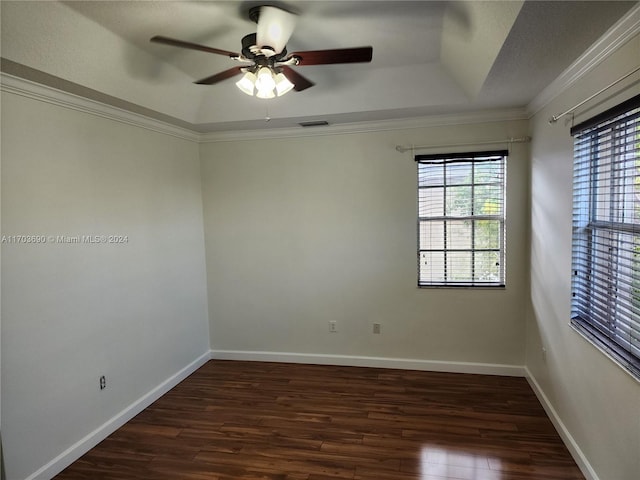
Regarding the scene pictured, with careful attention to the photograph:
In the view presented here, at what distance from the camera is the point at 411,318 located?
3729mm

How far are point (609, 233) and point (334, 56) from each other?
173cm

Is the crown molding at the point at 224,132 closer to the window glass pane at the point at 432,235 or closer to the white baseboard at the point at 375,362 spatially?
the window glass pane at the point at 432,235

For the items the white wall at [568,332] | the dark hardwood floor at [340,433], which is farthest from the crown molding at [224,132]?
the dark hardwood floor at [340,433]

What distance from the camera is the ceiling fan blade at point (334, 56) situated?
1.89 metres

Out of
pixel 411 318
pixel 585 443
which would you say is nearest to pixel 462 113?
pixel 411 318

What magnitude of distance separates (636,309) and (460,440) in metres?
1.44

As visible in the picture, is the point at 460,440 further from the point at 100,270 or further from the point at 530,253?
the point at 100,270

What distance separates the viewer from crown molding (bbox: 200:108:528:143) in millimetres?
3340

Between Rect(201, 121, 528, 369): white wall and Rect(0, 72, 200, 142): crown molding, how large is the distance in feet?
2.65

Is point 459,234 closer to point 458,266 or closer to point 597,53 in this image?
point 458,266

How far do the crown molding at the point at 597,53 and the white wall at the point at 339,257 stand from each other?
77 cm

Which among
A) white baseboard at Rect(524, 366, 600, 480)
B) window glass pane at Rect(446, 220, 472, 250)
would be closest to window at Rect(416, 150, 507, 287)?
window glass pane at Rect(446, 220, 472, 250)

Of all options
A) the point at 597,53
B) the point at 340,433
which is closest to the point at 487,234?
the point at 597,53

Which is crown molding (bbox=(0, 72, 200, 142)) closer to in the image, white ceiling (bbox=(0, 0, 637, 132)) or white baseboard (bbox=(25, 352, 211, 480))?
white ceiling (bbox=(0, 0, 637, 132))
